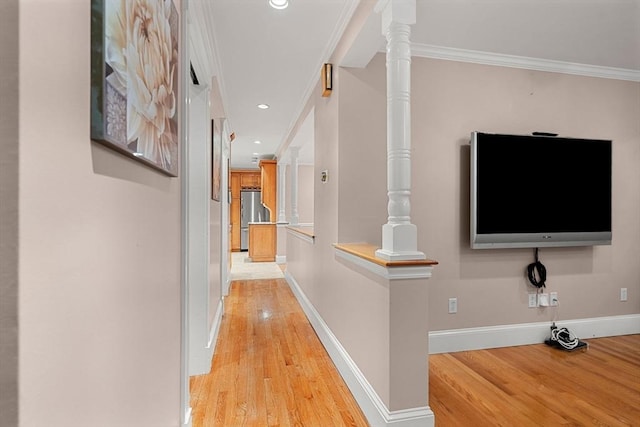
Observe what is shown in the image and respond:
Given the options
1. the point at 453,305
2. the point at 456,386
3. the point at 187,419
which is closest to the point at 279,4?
the point at 187,419

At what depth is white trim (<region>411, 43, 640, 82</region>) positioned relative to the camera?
8.60 ft

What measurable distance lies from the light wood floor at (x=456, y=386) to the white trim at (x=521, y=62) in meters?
2.39

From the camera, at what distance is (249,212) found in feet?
29.9

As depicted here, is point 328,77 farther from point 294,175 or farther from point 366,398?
point 294,175

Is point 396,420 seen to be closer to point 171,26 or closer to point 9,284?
point 9,284

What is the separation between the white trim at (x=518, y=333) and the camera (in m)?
2.67

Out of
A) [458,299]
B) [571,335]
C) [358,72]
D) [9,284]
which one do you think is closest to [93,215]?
[9,284]

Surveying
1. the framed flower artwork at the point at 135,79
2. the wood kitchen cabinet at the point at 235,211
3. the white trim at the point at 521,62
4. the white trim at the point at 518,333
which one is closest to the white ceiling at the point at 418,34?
the white trim at the point at 521,62

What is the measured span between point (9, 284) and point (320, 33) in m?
2.40

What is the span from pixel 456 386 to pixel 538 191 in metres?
1.70

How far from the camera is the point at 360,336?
1.98 meters

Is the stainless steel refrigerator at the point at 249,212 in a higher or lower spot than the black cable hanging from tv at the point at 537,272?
higher

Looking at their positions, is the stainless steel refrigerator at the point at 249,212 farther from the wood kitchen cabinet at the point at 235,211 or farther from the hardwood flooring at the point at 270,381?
the hardwood flooring at the point at 270,381

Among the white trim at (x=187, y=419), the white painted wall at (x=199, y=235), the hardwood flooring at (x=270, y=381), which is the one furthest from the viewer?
the white painted wall at (x=199, y=235)
